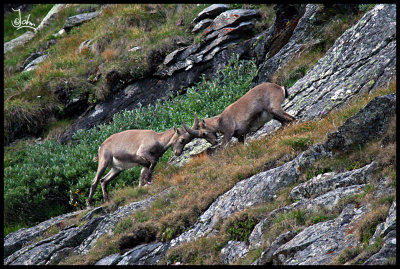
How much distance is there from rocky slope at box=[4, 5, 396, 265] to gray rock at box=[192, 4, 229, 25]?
17.4 ft

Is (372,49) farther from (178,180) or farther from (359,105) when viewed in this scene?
(178,180)

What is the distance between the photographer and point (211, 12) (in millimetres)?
24344

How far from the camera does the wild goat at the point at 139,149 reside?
47.4 feet

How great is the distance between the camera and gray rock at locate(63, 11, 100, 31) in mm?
31422

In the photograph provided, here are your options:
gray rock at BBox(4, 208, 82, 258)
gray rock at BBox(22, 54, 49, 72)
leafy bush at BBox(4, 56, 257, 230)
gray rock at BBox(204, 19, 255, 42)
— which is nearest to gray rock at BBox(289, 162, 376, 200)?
gray rock at BBox(4, 208, 82, 258)

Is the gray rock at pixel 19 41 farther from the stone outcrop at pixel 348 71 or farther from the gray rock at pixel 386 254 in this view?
the gray rock at pixel 386 254

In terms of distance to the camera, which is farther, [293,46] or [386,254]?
[293,46]

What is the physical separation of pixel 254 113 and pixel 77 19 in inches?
852

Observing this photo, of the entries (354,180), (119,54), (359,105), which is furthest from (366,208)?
(119,54)

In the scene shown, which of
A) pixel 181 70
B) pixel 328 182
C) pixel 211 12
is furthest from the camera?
pixel 211 12

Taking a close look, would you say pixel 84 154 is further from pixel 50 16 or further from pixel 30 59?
pixel 50 16

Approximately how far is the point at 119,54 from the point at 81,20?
8.47m

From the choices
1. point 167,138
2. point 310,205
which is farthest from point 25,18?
point 310,205

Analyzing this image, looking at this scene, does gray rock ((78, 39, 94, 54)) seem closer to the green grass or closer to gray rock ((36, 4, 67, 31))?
A: gray rock ((36, 4, 67, 31))
